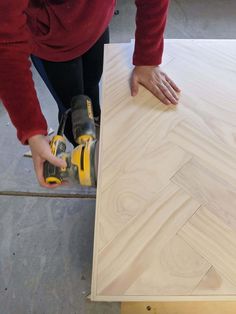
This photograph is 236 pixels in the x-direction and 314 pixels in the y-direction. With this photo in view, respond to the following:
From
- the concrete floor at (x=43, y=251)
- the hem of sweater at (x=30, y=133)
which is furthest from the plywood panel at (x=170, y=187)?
the concrete floor at (x=43, y=251)

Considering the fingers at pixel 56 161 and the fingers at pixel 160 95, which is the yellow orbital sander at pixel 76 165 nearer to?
the fingers at pixel 56 161

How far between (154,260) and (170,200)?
0.10m

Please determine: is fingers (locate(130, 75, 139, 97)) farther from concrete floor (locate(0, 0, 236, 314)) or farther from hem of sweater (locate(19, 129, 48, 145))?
concrete floor (locate(0, 0, 236, 314))

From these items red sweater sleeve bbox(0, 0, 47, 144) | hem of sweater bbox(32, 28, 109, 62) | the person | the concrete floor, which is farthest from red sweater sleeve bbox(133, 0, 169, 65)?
the concrete floor

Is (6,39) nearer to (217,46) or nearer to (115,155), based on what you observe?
(115,155)

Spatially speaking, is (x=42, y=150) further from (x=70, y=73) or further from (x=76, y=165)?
(x=70, y=73)

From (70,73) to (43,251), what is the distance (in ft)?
1.92

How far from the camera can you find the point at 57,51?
2.31 ft

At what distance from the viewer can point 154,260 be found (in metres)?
0.44

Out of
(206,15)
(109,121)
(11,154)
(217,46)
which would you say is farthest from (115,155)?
(206,15)

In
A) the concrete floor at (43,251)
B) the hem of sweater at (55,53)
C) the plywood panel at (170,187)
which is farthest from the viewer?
the concrete floor at (43,251)

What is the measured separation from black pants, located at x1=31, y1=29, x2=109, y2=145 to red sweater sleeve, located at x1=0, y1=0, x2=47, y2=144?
22 centimetres

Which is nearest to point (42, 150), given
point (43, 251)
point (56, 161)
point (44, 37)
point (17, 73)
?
point (56, 161)

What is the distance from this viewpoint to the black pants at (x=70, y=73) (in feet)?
2.51
